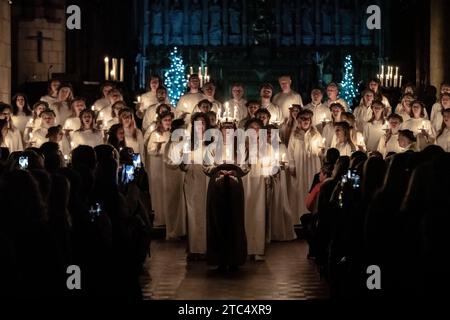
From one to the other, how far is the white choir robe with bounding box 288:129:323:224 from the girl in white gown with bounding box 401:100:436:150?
1780 mm

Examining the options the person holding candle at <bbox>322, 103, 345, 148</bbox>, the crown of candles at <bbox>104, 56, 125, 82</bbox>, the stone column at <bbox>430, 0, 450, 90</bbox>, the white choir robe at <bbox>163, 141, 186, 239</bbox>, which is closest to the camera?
the white choir robe at <bbox>163, 141, 186, 239</bbox>

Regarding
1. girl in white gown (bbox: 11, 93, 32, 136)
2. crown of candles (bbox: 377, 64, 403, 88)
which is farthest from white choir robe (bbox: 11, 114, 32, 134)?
crown of candles (bbox: 377, 64, 403, 88)

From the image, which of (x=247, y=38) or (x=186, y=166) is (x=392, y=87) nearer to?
(x=247, y=38)

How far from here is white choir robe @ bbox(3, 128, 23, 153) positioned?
19.8 m

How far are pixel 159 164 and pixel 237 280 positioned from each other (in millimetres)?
6188

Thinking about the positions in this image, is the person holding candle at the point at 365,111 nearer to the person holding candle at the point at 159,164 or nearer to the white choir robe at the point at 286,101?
the white choir robe at the point at 286,101

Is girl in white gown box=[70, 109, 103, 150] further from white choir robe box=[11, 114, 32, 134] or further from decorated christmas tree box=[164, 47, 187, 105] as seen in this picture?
decorated christmas tree box=[164, 47, 187, 105]

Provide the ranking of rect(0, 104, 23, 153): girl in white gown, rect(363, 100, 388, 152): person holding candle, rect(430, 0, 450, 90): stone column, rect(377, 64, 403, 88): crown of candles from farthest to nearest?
rect(430, 0, 450, 90): stone column, rect(377, 64, 403, 88): crown of candles, rect(363, 100, 388, 152): person holding candle, rect(0, 104, 23, 153): girl in white gown

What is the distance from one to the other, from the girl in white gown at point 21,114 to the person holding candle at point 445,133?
720 cm

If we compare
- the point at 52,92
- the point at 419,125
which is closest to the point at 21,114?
the point at 52,92

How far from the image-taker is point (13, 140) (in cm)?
1998

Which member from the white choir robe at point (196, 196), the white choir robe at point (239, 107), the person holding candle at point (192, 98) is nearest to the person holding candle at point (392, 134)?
the white choir robe at point (239, 107)

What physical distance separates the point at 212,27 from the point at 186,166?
18102 millimetres

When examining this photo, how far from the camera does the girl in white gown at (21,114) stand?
20.9m
